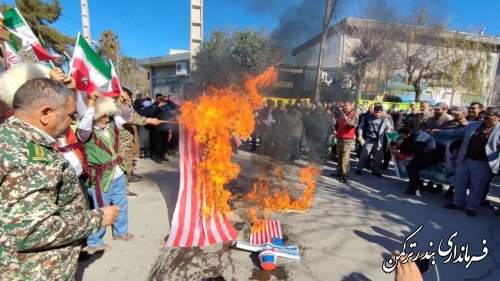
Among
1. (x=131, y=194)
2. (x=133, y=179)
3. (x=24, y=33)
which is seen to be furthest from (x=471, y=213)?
(x=24, y=33)

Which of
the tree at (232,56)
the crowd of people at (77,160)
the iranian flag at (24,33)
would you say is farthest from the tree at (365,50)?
the iranian flag at (24,33)

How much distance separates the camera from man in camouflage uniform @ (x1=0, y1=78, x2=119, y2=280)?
128 centimetres

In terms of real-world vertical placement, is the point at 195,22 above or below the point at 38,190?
above

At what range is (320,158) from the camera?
9.74 meters

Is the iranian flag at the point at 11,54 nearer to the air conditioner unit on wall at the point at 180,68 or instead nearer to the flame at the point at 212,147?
the flame at the point at 212,147

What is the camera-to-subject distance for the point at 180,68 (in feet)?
114

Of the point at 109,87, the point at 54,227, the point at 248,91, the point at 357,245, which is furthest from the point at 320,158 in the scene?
the point at 54,227

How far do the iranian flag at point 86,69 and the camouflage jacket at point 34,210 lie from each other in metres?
1.84

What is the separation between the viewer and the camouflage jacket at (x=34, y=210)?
1.28 m

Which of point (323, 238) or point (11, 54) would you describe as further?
point (323, 238)

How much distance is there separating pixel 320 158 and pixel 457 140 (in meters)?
4.37

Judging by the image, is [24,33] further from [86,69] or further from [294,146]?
[294,146]

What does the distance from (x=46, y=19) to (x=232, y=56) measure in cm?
1238

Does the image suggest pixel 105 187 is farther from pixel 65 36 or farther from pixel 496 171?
pixel 65 36
